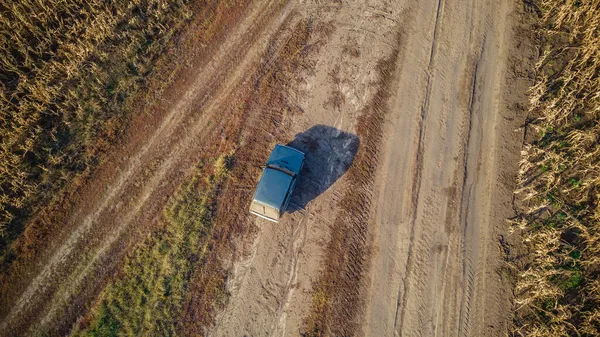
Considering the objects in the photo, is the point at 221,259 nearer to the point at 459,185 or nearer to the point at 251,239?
the point at 251,239

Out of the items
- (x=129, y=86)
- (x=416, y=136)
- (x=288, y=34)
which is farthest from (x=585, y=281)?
(x=129, y=86)

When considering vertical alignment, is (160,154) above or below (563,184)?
below

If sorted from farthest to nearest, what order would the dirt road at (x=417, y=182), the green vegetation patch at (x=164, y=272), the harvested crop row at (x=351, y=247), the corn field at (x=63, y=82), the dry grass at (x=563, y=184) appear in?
the corn field at (x=63, y=82)
the dirt road at (x=417, y=182)
the harvested crop row at (x=351, y=247)
the green vegetation patch at (x=164, y=272)
the dry grass at (x=563, y=184)

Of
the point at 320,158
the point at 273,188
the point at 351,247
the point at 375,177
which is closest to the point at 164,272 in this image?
the point at 273,188

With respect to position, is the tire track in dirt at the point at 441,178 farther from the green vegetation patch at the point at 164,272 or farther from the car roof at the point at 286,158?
the green vegetation patch at the point at 164,272

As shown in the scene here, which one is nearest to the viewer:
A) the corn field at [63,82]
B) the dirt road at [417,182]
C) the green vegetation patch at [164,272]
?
the green vegetation patch at [164,272]

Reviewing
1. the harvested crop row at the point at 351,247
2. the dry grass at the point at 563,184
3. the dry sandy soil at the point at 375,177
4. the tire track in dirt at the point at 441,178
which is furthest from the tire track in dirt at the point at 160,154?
the dry grass at the point at 563,184

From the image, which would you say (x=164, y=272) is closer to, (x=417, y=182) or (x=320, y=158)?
(x=320, y=158)
